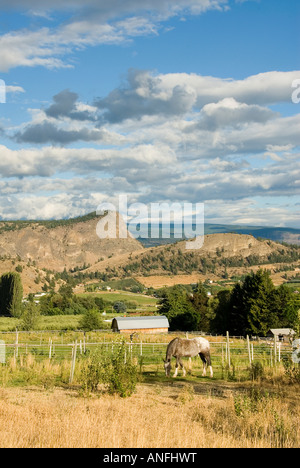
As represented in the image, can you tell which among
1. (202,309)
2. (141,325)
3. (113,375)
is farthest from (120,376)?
(202,309)

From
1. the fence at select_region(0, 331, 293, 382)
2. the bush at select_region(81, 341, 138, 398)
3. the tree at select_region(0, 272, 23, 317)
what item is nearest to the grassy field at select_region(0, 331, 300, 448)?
the bush at select_region(81, 341, 138, 398)

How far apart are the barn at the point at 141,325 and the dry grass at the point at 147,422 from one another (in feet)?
150

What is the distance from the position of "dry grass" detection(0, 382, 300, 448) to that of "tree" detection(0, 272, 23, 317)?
7973 cm

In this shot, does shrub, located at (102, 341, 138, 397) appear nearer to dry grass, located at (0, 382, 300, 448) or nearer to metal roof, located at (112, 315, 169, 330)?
dry grass, located at (0, 382, 300, 448)

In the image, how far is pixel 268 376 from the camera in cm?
1619

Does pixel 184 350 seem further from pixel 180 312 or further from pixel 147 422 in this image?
pixel 180 312

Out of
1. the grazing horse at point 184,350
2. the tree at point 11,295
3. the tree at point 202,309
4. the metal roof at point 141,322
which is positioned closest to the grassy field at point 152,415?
the grazing horse at point 184,350

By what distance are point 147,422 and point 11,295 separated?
87112 millimetres

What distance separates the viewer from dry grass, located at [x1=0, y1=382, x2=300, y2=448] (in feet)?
25.3

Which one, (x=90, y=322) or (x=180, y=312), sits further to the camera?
(x=180, y=312)

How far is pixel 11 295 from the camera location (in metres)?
90.8

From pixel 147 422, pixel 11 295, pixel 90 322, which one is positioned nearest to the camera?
pixel 147 422
